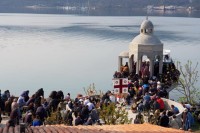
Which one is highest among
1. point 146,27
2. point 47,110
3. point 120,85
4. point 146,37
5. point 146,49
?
point 146,27

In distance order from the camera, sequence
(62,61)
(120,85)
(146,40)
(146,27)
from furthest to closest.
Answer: (62,61) < (146,27) < (146,40) < (120,85)

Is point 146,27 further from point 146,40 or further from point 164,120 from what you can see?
point 164,120

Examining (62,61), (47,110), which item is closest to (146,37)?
(47,110)

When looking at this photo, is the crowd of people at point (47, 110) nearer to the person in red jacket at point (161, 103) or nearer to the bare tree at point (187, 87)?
the person in red jacket at point (161, 103)

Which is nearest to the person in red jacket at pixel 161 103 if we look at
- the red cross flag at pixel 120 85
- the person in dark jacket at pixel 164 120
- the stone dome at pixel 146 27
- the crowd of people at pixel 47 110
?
the red cross flag at pixel 120 85

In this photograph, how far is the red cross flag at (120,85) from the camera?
2230 centimetres

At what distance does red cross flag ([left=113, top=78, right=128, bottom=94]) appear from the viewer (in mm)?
22297

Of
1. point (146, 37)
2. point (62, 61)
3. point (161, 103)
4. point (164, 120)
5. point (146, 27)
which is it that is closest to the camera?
point (164, 120)

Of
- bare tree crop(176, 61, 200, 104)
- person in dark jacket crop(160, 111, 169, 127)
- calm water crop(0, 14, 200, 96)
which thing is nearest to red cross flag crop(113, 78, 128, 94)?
person in dark jacket crop(160, 111, 169, 127)

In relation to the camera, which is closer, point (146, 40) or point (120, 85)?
point (120, 85)

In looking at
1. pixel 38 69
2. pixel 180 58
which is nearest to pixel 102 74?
pixel 38 69

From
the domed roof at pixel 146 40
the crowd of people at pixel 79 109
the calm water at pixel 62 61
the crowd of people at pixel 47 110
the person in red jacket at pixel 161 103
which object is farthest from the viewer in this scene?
the calm water at pixel 62 61

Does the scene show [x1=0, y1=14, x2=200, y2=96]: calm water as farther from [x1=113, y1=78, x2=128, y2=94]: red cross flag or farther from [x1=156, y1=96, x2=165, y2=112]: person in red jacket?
[x1=156, y1=96, x2=165, y2=112]: person in red jacket

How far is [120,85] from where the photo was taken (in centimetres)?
2244
